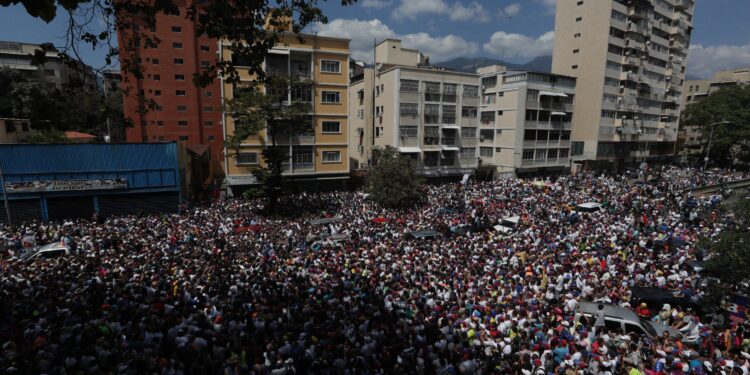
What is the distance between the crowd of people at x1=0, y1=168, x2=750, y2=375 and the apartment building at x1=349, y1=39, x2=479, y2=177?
1634 centimetres

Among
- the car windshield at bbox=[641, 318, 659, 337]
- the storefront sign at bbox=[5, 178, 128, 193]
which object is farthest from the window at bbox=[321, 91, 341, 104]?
the car windshield at bbox=[641, 318, 659, 337]

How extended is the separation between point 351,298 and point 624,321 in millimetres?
7652

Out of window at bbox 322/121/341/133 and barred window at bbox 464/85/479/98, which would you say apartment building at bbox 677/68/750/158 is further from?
window at bbox 322/121/341/133

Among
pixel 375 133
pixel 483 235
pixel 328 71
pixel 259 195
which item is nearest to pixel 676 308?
pixel 483 235

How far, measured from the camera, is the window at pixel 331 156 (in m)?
31.5

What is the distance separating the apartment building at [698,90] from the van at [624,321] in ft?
225

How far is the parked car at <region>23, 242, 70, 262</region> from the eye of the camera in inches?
604

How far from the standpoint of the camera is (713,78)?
75.1 meters

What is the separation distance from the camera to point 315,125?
30.6 meters

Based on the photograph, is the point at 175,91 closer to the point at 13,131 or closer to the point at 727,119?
the point at 13,131

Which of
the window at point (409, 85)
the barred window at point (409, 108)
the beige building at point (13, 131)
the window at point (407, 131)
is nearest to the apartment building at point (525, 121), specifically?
the barred window at point (409, 108)

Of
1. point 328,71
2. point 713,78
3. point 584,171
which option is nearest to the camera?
point 328,71

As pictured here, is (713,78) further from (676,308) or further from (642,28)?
(676,308)

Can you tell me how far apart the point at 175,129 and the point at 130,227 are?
25.3 m
